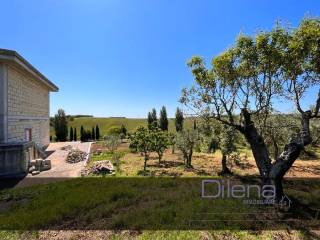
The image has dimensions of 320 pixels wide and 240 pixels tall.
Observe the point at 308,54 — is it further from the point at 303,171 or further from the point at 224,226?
the point at 303,171

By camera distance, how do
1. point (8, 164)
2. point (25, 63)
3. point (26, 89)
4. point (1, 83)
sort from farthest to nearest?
point (26, 89)
point (25, 63)
point (1, 83)
point (8, 164)

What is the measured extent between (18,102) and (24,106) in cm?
140

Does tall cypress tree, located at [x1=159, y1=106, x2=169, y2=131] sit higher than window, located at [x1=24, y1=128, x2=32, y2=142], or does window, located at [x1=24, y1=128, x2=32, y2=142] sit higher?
tall cypress tree, located at [x1=159, y1=106, x2=169, y2=131]

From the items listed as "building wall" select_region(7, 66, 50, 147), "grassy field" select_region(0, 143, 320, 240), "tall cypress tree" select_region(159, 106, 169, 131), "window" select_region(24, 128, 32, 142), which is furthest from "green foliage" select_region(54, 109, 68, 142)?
"grassy field" select_region(0, 143, 320, 240)

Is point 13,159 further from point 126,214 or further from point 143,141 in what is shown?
point 143,141

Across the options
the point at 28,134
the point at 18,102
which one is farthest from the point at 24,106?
the point at 28,134

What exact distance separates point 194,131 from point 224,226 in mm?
14164

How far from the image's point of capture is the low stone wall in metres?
11.8

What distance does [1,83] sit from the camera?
13.7 metres

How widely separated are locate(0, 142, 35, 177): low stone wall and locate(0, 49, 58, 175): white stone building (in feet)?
0.13

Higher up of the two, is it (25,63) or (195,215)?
(25,63)

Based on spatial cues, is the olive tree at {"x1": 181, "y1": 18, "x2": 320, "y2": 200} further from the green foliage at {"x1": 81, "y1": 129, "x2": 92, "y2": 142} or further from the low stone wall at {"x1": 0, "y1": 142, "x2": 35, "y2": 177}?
the green foliage at {"x1": 81, "y1": 129, "x2": 92, "y2": 142}

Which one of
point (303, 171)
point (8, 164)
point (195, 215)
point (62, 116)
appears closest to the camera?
point (195, 215)

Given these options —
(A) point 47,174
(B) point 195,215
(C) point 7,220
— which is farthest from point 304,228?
(A) point 47,174
